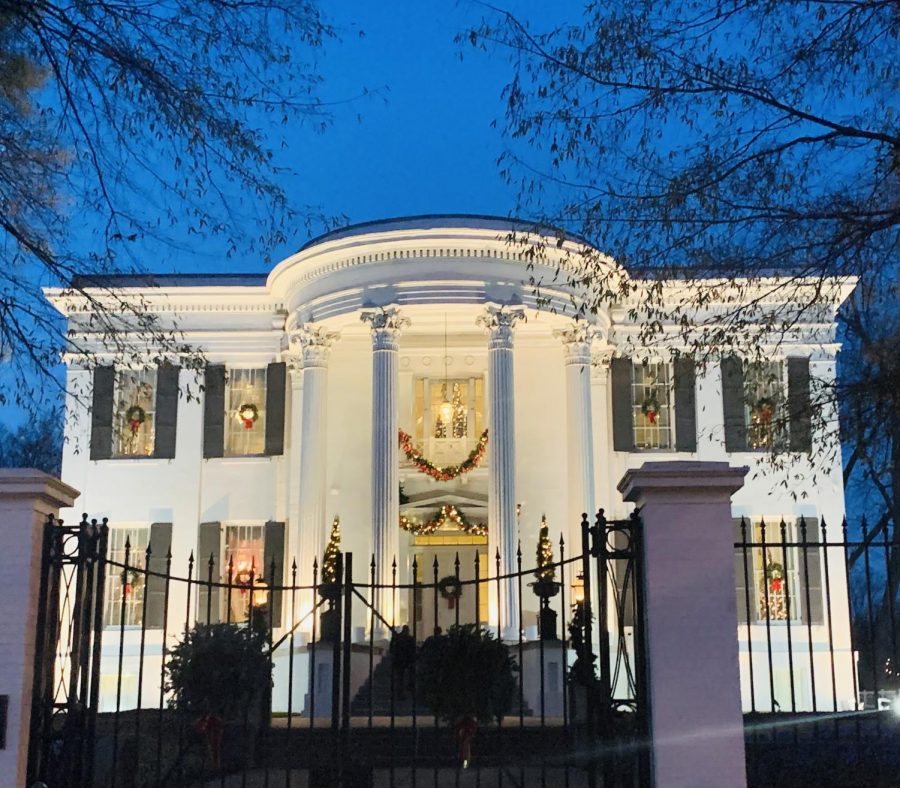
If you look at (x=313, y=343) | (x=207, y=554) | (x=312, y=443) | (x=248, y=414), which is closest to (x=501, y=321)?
(x=313, y=343)

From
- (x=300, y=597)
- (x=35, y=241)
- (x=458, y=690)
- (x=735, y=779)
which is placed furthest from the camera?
(x=300, y=597)

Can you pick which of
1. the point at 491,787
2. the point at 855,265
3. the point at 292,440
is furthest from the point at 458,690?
the point at 292,440

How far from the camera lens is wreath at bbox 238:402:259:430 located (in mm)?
23609

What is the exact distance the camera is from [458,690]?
35.9 ft

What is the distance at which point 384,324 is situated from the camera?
21188 millimetres

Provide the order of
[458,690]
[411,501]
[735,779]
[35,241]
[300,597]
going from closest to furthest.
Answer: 1. [735,779]
2. [35,241]
3. [458,690]
4. [300,597]
5. [411,501]

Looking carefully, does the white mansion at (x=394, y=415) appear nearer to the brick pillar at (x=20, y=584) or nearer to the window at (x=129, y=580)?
the window at (x=129, y=580)

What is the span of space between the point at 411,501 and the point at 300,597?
3.07 metres

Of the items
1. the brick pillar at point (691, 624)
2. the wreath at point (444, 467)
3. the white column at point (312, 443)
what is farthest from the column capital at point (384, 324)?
the brick pillar at point (691, 624)

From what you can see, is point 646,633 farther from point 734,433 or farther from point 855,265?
point 734,433

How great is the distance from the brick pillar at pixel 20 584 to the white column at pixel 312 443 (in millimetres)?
13899

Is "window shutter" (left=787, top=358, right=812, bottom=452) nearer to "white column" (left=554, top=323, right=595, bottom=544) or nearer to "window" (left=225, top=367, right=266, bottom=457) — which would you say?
"white column" (left=554, top=323, right=595, bottom=544)

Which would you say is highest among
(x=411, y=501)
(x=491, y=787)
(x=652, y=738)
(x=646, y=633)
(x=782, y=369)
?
(x=782, y=369)

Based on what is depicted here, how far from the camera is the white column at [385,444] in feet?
67.0
